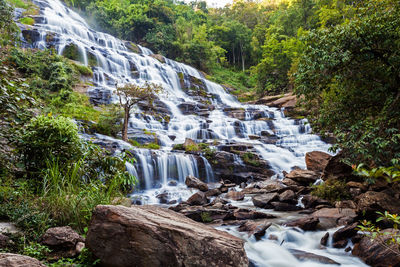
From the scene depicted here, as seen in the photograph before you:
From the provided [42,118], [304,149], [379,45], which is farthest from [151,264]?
[304,149]

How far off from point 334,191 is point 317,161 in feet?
12.5

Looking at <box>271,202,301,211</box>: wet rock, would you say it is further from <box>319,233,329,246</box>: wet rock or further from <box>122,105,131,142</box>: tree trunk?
<box>122,105,131,142</box>: tree trunk

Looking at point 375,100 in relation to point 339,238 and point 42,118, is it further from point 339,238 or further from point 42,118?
point 42,118

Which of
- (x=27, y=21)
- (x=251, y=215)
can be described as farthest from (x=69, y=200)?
(x=27, y=21)

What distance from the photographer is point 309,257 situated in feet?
14.8

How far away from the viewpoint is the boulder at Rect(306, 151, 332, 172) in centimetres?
1089

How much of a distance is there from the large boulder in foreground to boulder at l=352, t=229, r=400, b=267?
2777 mm

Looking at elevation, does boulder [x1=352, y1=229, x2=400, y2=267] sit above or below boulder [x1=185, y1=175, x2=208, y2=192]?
below

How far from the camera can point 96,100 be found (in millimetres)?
17438

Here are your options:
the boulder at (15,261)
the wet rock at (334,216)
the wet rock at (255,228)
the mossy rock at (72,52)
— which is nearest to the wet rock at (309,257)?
the wet rock at (255,228)

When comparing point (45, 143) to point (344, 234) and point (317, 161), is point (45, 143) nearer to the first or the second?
point (344, 234)

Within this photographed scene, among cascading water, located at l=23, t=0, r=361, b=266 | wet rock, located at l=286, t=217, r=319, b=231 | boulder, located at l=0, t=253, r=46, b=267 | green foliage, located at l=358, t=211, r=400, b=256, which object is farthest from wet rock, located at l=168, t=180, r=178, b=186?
boulder, located at l=0, t=253, r=46, b=267

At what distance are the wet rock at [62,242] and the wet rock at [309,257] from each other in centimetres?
383

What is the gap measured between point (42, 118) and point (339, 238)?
6283 mm
